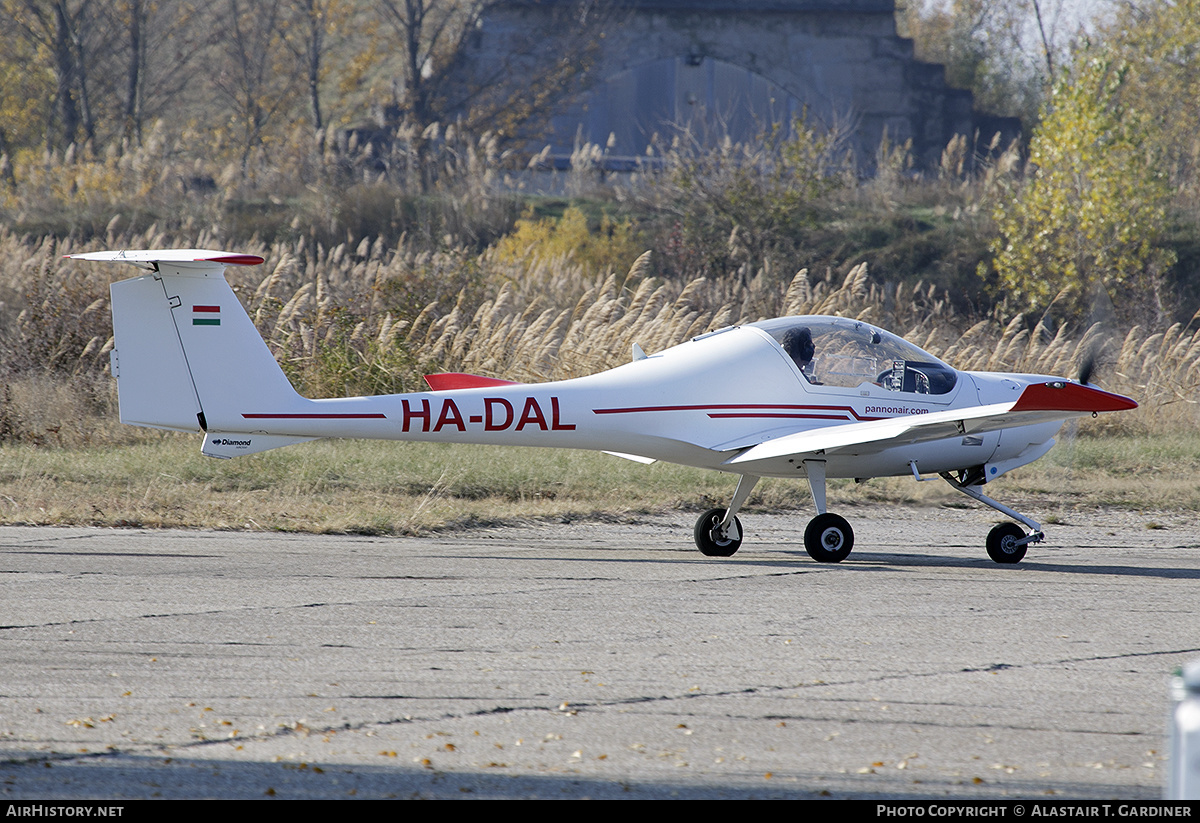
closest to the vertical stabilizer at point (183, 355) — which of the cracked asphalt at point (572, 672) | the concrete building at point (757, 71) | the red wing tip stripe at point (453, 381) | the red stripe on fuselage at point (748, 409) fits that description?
the cracked asphalt at point (572, 672)

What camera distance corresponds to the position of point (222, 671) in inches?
244

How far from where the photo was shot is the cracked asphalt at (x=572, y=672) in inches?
184

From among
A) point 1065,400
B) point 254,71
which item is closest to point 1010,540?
A: point 1065,400

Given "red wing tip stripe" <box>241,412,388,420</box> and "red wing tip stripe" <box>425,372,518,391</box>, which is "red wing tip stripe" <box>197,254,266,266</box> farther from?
"red wing tip stripe" <box>425,372,518,391</box>

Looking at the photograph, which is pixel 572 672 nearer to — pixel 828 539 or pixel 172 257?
pixel 828 539

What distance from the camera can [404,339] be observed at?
19250 millimetres

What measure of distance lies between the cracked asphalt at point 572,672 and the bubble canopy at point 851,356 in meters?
1.52

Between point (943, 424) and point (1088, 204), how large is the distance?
1853cm

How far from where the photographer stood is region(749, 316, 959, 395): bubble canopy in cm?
1072

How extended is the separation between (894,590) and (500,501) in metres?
5.59

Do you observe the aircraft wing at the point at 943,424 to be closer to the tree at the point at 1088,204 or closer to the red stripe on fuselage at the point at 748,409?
the red stripe on fuselage at the point at 748,409

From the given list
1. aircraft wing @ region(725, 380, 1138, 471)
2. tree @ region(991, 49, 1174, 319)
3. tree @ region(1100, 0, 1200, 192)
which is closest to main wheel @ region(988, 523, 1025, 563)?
aircraft wing @ region(725, 380, 1138, 471)
